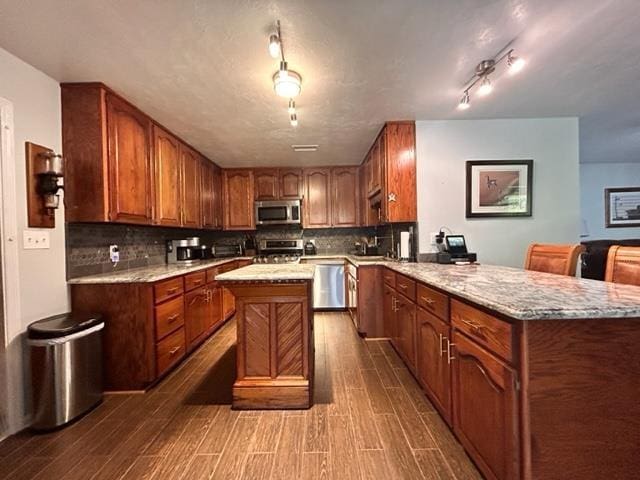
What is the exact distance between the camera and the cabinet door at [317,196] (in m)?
4.65

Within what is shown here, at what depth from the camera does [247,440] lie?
5.35 feet

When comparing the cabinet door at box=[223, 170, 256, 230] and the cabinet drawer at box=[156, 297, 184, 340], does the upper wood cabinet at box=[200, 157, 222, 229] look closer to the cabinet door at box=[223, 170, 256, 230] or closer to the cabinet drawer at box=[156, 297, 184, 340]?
the cabinet door at box=[223, 170, 256, 230]

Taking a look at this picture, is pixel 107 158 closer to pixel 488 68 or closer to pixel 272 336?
pixel 272 336

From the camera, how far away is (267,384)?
1933 mm

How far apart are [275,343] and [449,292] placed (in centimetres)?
116

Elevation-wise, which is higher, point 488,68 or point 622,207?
point 488,68

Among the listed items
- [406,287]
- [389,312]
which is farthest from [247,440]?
[389,312]

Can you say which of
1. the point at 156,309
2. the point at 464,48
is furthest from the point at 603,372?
the point at 156,309

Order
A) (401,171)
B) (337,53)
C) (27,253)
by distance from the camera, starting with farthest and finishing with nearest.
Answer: (401,171) < (27,253) < (337,53)

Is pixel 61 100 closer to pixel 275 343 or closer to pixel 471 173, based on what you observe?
pixel 275 343

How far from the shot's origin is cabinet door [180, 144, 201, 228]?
3387 millimetres

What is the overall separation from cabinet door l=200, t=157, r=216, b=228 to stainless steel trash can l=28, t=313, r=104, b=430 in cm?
221

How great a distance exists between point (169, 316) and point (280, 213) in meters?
2.45

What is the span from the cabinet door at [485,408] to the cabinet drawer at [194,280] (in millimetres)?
2352
